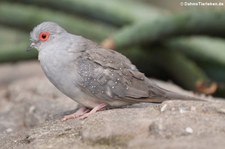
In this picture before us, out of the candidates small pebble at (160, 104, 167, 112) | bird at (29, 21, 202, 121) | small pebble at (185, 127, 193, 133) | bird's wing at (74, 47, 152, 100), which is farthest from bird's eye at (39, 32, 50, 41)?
small pebble at (185, 127, 193, 133)

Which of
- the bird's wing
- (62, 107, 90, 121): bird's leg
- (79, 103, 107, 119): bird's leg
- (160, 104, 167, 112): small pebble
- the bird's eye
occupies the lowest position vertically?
(62, 107, 90, 121): bird's leg

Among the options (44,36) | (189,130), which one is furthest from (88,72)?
(189,130)

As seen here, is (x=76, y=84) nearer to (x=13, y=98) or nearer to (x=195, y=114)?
(x=195, y=114)

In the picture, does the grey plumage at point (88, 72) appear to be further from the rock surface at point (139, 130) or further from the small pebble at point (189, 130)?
the small pebble at point (189, 130)

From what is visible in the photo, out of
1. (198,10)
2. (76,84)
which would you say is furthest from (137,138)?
(198,10)

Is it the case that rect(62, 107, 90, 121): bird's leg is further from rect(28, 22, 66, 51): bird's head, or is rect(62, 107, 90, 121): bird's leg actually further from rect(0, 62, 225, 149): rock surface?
rect(28, 22, 66, 51): bird's head

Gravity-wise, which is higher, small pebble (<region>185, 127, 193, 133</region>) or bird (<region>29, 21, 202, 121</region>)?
bird (<region>29, 21, 202, 121</region>)
